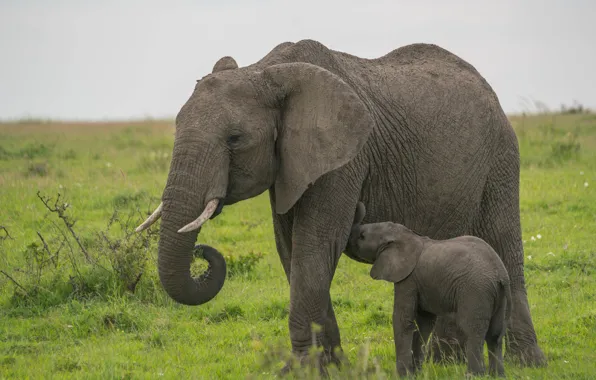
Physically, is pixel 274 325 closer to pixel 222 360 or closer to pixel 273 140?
pixel 222 360

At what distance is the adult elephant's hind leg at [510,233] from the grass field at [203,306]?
287 mm

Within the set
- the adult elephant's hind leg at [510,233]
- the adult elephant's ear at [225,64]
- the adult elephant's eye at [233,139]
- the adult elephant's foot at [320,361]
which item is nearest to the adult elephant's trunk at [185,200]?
the adult elephant's eye at [233,139]

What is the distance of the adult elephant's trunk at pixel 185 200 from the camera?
21.8 ft

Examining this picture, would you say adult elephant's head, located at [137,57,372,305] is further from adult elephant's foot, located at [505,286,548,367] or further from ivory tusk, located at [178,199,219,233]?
adult elephant's foot, located at [505,286,548,367]

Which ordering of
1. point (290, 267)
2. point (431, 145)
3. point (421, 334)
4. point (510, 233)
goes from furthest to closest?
point (510, 233) → point (431, 145) → point (290, 267) → point (421, 334)

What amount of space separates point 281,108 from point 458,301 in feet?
5.86

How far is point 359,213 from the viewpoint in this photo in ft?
24.8

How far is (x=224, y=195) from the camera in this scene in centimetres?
676

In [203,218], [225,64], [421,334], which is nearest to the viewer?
[203,218]

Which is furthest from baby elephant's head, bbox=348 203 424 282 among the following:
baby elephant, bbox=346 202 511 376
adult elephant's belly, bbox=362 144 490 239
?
adult elephant's belly, bbox=362 144 490 239

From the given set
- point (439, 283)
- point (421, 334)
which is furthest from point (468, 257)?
point (421, 334)

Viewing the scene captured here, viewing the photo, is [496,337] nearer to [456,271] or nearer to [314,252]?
[456,271]

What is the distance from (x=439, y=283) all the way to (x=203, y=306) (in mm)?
3425

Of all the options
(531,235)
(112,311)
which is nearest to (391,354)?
(112,311)
